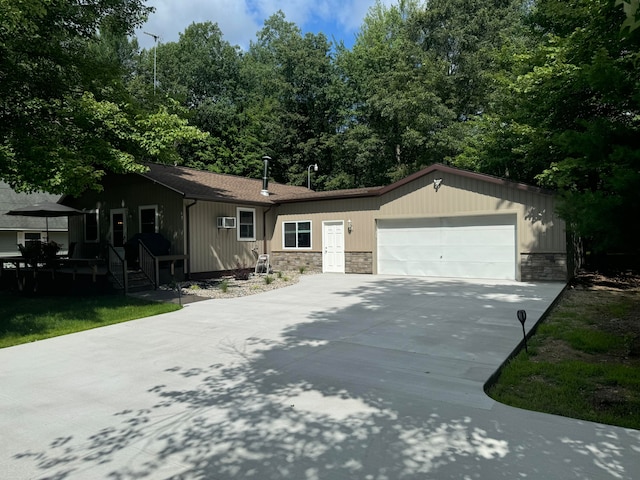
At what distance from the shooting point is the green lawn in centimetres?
700

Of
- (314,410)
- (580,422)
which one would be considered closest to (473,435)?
(580,422)

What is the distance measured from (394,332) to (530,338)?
2.03 m

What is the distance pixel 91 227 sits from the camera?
15.9 meters

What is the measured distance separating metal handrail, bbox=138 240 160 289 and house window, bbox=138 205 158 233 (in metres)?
2.02

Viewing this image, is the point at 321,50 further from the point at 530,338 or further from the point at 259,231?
the point at 530,338

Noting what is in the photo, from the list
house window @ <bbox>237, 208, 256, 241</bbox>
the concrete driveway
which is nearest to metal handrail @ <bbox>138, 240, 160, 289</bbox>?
house window @ <bbox>237, 208, 256, 241</bbox>

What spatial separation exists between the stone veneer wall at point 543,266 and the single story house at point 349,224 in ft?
0.09

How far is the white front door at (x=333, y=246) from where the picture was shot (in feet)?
50.7

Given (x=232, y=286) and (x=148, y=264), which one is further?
(x=232, y=286)

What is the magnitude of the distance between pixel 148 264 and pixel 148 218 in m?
2.88

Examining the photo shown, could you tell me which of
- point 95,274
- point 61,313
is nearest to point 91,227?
point 95,274

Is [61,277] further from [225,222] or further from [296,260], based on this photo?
[296,260]

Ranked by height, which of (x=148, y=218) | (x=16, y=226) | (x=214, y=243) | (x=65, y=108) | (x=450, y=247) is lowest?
(x=450, y=247)

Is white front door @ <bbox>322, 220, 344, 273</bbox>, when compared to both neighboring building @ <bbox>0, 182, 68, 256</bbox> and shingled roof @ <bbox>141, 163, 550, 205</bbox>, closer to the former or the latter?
shingled roof @ <bbox>141, 163, 550, 205</bbox>
